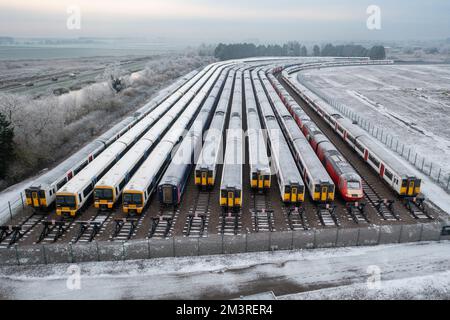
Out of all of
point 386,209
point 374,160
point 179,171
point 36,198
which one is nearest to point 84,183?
point 36,198

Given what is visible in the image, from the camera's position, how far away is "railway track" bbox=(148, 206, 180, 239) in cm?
2489

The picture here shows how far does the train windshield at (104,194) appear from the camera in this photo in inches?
1061

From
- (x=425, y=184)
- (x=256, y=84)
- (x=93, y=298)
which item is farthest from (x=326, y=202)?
(x=256, y=84)

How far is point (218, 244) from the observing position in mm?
23219

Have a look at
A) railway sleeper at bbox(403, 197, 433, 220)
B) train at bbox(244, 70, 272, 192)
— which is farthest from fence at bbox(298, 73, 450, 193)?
train at bbox(244, 70, 272, 192)

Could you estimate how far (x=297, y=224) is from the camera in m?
26.5

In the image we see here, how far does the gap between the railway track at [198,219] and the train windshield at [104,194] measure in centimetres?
603

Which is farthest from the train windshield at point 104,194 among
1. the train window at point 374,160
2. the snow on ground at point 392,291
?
the train window at point 374,160

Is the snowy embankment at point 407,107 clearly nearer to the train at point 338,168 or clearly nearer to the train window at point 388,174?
the train window at point 388,174

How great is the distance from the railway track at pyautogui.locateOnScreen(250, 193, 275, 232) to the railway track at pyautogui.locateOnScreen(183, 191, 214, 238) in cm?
353

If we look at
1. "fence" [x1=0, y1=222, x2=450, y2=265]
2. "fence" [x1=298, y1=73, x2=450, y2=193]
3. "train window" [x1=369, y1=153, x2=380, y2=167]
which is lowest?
"fence" [x1=0, y1=222, x2=450, y2=265]

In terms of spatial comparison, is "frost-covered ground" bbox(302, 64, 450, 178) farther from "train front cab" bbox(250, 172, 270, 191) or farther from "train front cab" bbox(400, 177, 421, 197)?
"train front cab" bbox(250, 172, 270, 191)

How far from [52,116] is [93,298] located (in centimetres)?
3204
